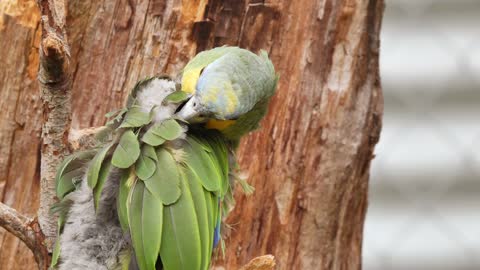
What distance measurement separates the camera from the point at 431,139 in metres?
3.25

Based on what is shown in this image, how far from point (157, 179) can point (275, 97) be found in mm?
632

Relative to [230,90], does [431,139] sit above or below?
above

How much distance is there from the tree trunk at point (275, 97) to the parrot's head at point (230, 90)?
15 cm

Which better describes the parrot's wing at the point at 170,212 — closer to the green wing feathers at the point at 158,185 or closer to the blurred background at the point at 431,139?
the green wing feathers at the point at 158,185

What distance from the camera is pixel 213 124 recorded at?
1937mm

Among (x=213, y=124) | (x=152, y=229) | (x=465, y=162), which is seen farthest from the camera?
(x=465, y=162)

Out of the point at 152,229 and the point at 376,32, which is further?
the point at 376,32

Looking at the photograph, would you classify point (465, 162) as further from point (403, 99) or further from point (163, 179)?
point (163, 179)

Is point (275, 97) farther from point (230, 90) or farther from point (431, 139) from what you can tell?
point (431, 139)

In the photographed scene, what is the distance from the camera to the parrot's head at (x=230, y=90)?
185 cm

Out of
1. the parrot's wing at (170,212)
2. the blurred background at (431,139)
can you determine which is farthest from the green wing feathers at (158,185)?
the blurred background at (431,139)

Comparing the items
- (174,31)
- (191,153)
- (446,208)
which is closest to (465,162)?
(446,208)

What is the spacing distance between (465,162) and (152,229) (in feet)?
5.97

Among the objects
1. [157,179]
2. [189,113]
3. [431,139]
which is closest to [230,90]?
[189,113]
